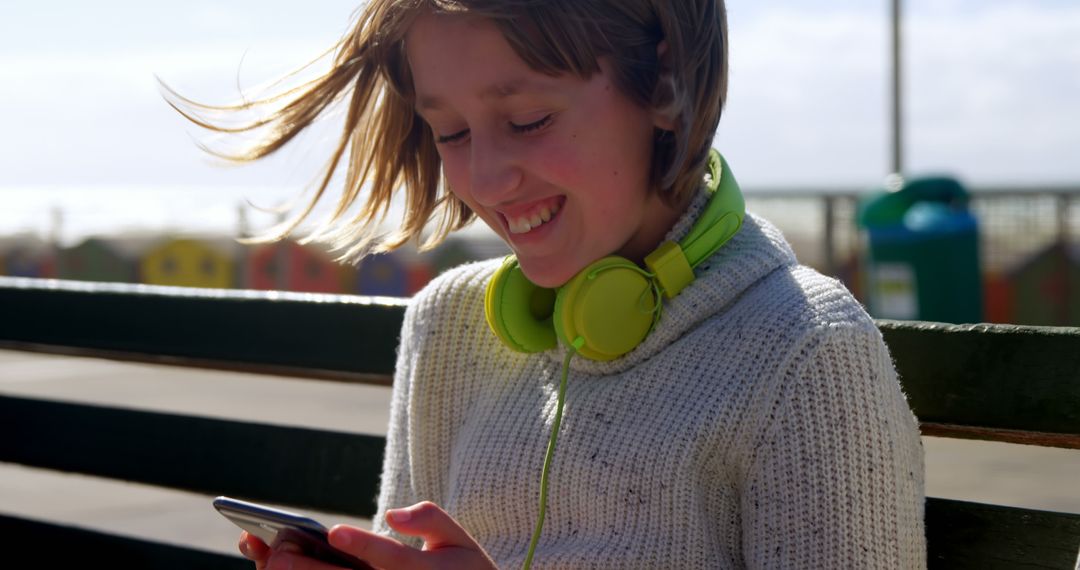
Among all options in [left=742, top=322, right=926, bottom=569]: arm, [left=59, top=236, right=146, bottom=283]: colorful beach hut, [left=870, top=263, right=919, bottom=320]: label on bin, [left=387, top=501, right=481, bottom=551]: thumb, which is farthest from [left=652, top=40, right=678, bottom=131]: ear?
[left=59, top=236, right=146, bottom=283]: colorful beach hut

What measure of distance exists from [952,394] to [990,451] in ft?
19.2

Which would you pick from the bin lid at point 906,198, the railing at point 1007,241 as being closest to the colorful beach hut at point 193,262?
the railing at point 1007,241

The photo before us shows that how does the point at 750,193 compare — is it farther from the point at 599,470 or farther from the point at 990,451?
the point at 599,470

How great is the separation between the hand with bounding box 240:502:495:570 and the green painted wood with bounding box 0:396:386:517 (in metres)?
1.07

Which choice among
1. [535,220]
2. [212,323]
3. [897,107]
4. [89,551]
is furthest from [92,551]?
[897,107]

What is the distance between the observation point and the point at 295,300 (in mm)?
3070

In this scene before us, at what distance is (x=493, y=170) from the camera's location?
1979mm

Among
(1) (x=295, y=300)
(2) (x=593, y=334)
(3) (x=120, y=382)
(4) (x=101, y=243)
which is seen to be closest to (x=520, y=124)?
(2) (x=593, y=334)

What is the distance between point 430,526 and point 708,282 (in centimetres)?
54

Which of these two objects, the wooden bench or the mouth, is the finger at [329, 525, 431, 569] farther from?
the wooden bench

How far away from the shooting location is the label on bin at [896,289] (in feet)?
31.1

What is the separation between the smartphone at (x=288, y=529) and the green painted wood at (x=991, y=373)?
0.91 m

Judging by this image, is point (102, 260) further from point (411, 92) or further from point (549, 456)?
point (549, 456)

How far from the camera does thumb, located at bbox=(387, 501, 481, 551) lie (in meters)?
1.70
